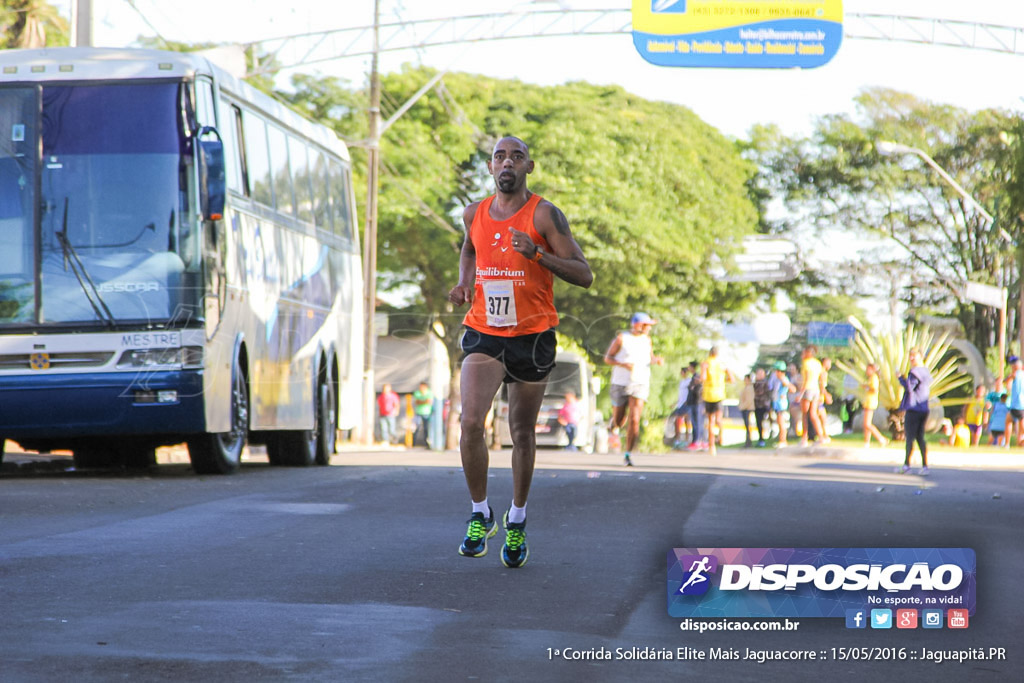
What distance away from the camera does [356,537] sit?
29.9 feet

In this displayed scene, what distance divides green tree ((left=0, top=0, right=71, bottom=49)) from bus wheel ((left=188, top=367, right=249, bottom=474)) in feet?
42.4

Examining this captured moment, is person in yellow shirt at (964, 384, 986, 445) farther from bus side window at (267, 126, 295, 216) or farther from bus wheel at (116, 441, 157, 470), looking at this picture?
bus wheel at (116, 441, 157, 470)

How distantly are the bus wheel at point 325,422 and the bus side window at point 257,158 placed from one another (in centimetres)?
297

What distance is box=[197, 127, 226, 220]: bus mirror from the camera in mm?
14000

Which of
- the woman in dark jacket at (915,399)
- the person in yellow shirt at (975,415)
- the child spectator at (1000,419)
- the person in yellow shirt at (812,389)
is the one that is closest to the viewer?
the woman in dark jacket at (915,399)

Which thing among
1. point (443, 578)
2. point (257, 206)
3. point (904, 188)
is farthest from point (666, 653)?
point (904, 188)

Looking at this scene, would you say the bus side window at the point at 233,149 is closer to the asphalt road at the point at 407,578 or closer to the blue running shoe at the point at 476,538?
the asphalt road at the point at 407,578

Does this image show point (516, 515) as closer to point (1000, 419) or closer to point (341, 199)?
point (341, 199)

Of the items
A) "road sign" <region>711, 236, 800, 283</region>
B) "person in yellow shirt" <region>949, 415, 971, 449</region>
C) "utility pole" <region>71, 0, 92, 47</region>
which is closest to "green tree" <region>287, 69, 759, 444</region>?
"road sign" <region>711, 236, 800, 283</region>

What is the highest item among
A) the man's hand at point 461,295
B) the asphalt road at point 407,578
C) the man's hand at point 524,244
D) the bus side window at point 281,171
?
the bus side window at point 281,171

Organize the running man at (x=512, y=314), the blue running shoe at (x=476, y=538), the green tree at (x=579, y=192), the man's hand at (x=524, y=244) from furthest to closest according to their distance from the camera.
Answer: the green tree at (x=579, y=192) → the blue running shoe at (x=476, y=538) → the running man at (x=512, y=314) → the man's hand at (x=524, y=244)

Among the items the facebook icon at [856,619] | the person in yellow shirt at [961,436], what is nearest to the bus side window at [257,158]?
the facebook icon at [856,619]

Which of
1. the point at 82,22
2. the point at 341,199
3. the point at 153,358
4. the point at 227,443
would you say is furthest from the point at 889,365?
the point at 153,358

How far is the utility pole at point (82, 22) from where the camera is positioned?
63.7 feet
